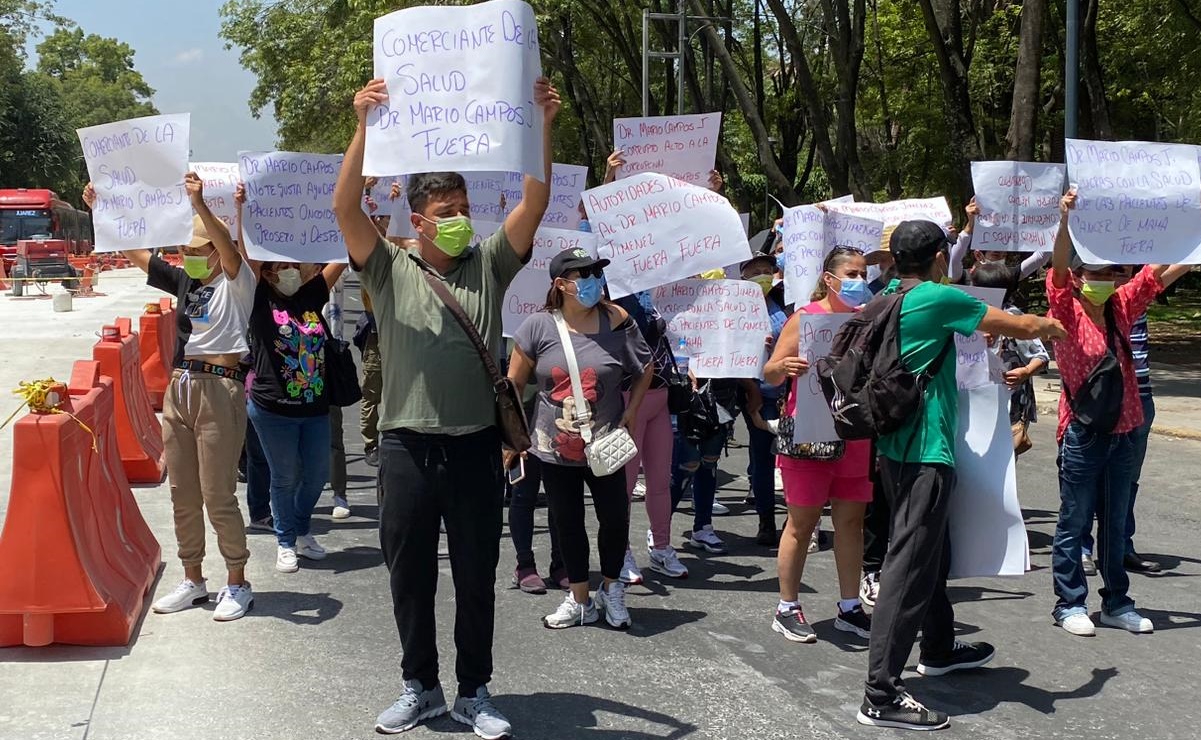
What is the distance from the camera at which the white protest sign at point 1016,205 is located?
7289 mm

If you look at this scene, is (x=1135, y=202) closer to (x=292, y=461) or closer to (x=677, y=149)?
(x=677, y=149)

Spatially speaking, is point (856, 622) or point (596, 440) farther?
point (856, 622)

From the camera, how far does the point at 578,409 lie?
5648 millimetres

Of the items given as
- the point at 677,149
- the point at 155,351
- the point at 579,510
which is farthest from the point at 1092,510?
the point at 155,351

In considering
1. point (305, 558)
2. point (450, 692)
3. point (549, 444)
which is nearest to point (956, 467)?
point (549, 444)

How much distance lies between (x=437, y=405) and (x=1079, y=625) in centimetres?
332

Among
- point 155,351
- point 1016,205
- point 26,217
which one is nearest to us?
point 1016,205

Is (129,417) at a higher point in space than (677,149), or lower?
lower

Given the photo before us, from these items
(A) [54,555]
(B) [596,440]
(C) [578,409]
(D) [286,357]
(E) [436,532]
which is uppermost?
(D) [286,357]

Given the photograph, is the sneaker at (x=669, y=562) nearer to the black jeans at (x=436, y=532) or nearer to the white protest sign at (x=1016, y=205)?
the black jeans at (x=436, y=532)

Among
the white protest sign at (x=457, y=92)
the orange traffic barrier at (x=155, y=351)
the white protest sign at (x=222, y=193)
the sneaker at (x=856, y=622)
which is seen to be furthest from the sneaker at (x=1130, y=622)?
the orange traffic barrier at (x=155, y=351)

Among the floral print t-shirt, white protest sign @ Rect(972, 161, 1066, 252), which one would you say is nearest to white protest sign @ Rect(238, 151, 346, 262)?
the floral print t-shirt

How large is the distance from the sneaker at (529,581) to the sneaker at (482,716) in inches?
72.5

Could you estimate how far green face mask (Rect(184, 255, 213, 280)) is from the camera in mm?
5949
